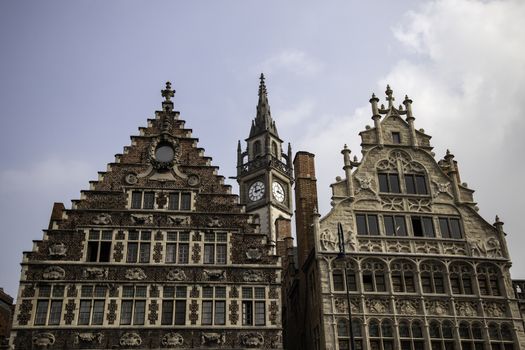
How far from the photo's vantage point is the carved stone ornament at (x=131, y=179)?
28.4 metres

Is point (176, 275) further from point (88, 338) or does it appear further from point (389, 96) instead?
point (389, 96)

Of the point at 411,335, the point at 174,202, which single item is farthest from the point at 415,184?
the point at 174,202

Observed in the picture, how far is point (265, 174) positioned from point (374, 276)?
1803 inches

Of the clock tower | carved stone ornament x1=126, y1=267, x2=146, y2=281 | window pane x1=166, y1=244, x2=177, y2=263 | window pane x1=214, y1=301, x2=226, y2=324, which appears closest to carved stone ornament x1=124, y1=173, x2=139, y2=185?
window pane x1=166, y1=244, x2=177, y2=263

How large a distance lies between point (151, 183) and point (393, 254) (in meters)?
11.7

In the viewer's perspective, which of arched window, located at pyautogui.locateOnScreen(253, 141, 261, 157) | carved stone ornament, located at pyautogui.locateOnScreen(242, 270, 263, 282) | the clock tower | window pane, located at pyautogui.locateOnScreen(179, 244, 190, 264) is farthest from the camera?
arched window, located at pyautogui.locateOnScreen(253, 141, 261, 157)

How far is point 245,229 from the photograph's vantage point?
27.8 metres

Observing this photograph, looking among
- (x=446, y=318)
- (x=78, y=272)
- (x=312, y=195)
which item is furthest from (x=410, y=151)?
(x=78, y=272)

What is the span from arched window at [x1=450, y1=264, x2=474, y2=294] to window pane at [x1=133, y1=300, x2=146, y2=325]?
44.9 ft

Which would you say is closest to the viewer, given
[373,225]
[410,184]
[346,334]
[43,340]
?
[43,340]

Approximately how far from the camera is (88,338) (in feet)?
79.8

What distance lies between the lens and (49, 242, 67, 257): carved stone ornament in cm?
2612

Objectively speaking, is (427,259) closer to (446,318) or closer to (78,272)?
(446,318)

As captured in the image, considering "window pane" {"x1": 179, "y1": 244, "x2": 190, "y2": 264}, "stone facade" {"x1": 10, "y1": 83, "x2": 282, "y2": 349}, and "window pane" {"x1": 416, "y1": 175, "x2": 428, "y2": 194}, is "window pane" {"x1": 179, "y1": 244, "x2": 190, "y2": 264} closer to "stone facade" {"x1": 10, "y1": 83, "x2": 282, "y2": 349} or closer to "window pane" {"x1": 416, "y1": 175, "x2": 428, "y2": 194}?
"stone facade" {"x1": 10, "y1": 83, "x2": 282, "y2": 349}
